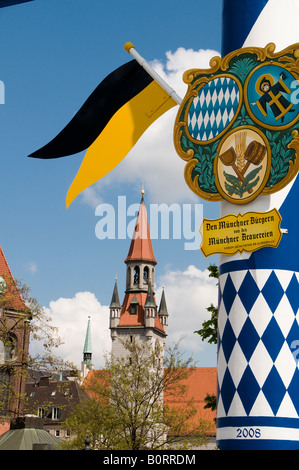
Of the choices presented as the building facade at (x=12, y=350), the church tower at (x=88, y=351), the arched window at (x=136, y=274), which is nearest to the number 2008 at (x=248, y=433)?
the building facade at (x=12, y=350)

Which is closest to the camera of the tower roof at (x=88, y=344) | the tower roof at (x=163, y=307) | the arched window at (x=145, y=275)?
the arched window at (x=145, y=275)

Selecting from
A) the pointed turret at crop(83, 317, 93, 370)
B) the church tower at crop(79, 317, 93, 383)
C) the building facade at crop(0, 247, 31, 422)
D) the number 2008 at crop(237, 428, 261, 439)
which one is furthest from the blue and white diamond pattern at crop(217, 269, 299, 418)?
the pointed turret at crop(83, 317, 93, 370)

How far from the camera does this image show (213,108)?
294 inches

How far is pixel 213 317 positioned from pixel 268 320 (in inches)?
514

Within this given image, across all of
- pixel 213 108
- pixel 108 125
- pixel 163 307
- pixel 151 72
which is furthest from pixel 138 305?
pixel 213 108

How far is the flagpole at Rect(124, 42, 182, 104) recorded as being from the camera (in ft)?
27.9

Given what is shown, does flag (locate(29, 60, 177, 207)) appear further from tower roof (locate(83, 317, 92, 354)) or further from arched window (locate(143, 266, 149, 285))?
tower roof (locate(83, 317, 92, 354))

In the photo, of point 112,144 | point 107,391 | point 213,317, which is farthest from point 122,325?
point 112,144

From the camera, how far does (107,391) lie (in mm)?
35406

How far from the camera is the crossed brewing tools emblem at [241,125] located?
23.4ft

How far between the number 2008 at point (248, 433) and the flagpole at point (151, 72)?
3.89 metres

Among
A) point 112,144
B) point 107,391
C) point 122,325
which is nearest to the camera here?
point 112,144

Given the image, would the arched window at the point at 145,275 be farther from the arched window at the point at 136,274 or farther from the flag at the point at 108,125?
the flag at the point at 108,125
